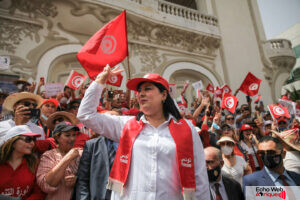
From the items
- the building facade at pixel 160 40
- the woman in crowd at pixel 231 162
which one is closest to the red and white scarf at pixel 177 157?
the woman in crowd at pixel 231 162

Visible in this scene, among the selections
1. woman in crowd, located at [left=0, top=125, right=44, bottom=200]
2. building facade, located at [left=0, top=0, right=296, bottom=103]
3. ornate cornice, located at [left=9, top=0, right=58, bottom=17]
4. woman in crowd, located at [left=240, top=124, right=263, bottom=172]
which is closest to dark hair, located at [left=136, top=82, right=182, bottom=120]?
woman in crowd, located at [left=0, top=125, right=44, bottom=200]

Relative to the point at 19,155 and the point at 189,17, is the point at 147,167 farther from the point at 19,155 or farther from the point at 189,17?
the point at 189,17

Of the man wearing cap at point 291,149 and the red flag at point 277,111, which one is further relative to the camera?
the red flag at point 277,111

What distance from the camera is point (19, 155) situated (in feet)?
6.77

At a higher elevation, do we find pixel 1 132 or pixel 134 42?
pixel 134 42

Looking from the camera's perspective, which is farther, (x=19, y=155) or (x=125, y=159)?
(x=19, y=155)

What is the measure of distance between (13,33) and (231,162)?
7.64 meters

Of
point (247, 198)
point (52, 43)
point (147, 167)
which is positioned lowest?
point (247, 198)

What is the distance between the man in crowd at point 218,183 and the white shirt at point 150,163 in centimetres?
87

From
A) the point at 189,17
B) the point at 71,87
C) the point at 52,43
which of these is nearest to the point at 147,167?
the point at 71,87

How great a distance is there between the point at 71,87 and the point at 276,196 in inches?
191

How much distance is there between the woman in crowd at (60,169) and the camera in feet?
6.32

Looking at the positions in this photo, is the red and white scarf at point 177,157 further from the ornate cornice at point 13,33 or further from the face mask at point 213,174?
the ornate cornice at point 13,33

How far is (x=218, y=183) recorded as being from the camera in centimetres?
230
